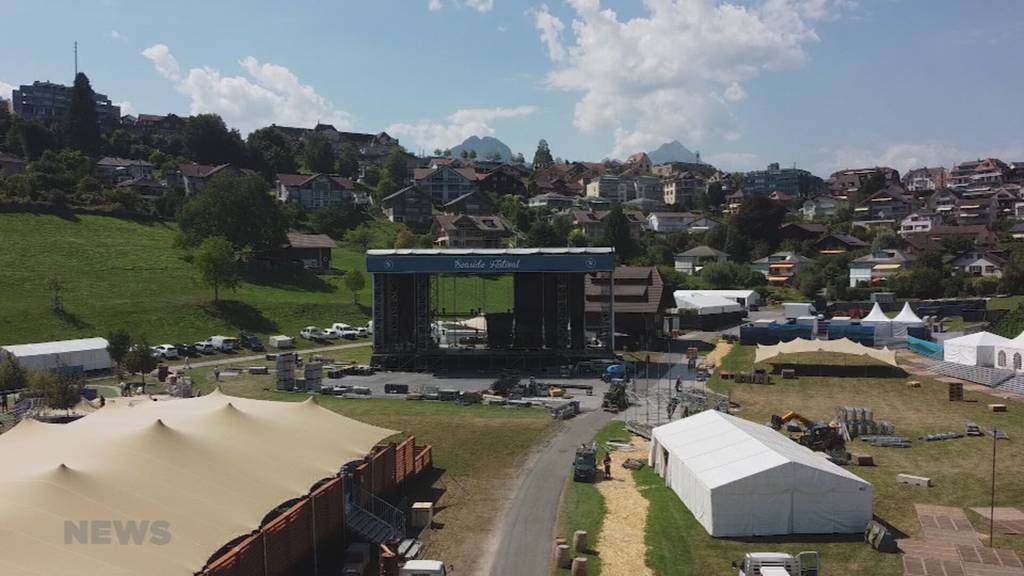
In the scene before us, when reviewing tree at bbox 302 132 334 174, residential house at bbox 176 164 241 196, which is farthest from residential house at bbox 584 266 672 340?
tree at bbox 302 132 334 174

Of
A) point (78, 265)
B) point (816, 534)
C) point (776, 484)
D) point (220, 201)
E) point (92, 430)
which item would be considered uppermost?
point (220, 201)

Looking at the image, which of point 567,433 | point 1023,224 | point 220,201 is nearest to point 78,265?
point 220,201

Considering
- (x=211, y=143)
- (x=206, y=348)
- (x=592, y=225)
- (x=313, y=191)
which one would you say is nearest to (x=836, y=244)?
(x=592, y=225)

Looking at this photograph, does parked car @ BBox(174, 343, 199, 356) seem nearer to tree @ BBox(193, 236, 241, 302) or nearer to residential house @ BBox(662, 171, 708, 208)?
tree @ BBox(193, 236, 241, 302)

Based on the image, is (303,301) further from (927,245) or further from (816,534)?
(927,245)

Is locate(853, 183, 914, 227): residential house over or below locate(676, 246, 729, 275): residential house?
over

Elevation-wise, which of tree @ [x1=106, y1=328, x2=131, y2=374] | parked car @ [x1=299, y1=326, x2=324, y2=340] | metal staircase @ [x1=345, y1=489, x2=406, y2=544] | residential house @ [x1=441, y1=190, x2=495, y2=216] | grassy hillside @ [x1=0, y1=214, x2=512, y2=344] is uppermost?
residential house @ [x1=441, y1=190, x2=495, y2=216]

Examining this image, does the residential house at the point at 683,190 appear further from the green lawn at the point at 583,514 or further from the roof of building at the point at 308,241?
the green lawn at the point at 583,514
